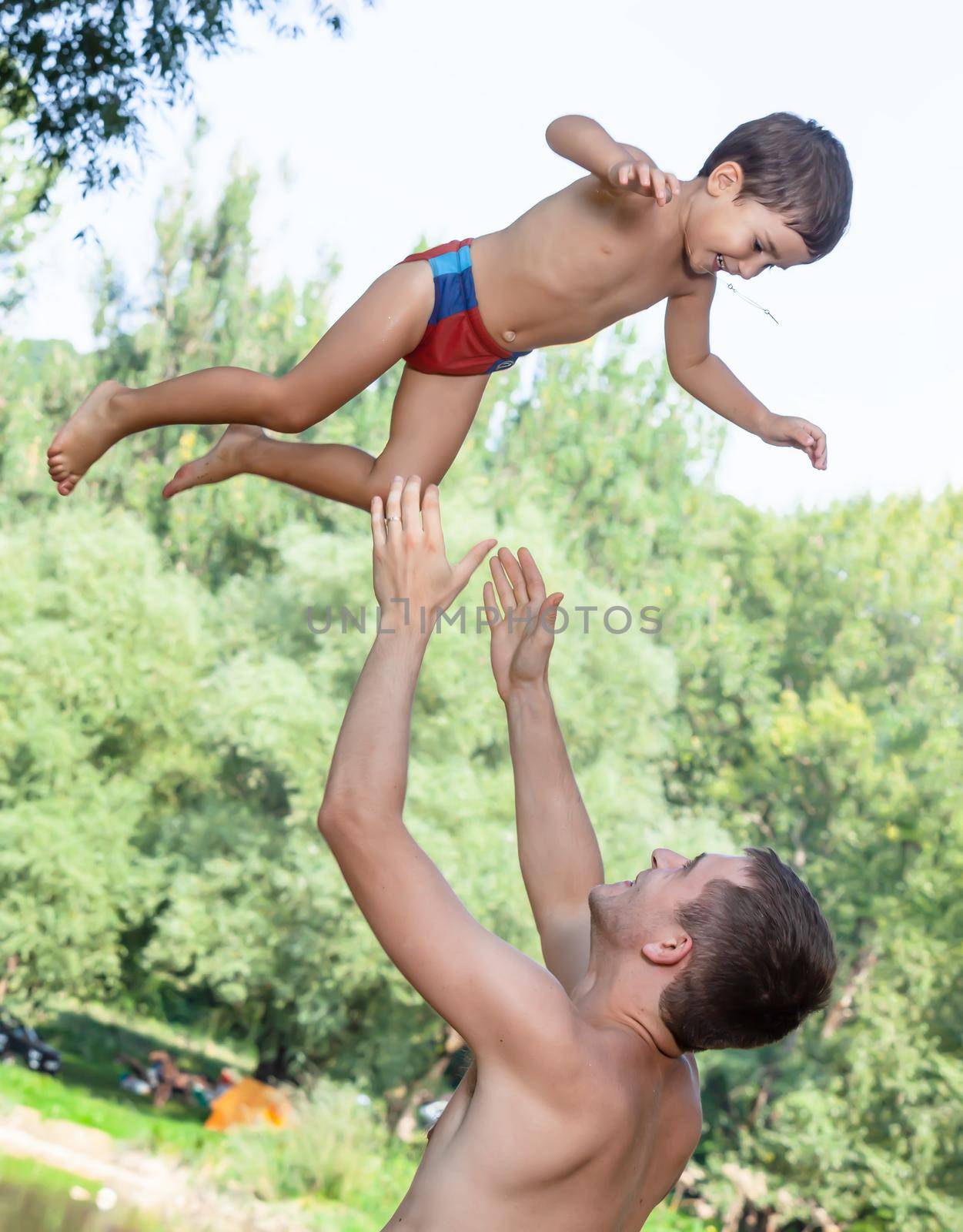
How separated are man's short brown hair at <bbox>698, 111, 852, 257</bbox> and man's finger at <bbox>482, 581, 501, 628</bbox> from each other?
76cm

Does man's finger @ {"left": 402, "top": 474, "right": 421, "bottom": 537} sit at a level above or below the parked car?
above

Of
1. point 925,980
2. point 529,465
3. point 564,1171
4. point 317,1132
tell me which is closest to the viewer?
point 564,1171

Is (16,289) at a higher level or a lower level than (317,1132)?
higher

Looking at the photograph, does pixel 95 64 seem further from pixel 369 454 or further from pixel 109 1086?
pixel 109 1086

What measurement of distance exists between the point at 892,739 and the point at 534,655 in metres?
14.1

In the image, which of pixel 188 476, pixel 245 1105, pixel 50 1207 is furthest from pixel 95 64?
pixel 245 1105

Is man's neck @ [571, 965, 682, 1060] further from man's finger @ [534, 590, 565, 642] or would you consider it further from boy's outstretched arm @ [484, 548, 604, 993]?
man's finger @ [534, 590, 565, 642]

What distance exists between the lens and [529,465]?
17.8 m

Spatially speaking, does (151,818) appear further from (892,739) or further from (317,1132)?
(892,739)

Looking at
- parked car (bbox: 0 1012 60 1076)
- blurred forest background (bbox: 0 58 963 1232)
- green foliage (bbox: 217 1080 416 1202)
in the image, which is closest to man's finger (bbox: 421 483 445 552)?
green foliage (bbox: 217 1080 416 1202)

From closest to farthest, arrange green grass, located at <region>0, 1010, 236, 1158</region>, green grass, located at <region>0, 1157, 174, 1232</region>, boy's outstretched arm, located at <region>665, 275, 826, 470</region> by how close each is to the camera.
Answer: boy's outstretched arm, located at <region>665, 275, 826, 470</region>
green grass, located at <region>0, 1157, 174, 1232</region>
green grass, located at <region>0, 1010, 236, 1158</region>

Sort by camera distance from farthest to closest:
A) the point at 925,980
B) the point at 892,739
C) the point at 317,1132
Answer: the point at 892,739 → the point at 925,980 → the point at 317,1132

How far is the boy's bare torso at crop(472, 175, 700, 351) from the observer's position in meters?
2.29

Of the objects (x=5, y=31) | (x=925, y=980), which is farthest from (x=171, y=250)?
(x=5, y=31)
